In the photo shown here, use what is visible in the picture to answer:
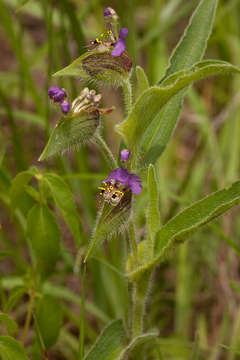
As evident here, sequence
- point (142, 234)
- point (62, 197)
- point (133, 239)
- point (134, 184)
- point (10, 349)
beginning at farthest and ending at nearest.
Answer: point (142, 234) < point (133, 239) < point (62, 197) < point (134, 184) < point (10, 349)

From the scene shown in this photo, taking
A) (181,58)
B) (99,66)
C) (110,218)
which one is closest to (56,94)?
(99,66)

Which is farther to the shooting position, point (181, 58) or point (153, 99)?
point (181, 58)

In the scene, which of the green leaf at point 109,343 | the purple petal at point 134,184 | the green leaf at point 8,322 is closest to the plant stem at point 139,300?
the green leaf at point 109,343

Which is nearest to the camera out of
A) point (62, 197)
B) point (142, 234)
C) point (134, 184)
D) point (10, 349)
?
point (10, 349)

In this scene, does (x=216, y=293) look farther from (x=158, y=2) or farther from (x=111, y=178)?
(x=158, y=2)

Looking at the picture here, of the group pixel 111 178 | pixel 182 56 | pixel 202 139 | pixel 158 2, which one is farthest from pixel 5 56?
pixel 111 178

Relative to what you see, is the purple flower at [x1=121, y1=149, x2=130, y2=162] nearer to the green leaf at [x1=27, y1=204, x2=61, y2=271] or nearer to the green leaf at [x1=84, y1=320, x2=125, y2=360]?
the green leaf at [x1=27, y1=204, x2=61, y2=271]

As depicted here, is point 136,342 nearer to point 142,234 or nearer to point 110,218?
point 110,218

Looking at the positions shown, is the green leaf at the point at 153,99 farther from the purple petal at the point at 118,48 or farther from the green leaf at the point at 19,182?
the green leaf at the point at 19,182
